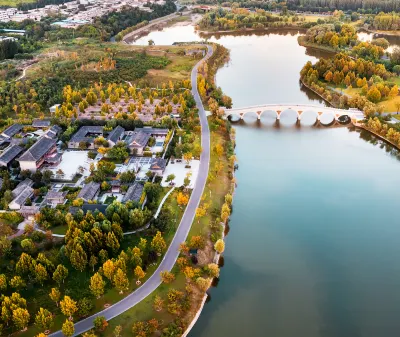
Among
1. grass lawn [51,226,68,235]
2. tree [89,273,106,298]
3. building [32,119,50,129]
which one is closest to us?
tree [89,273,106,298]

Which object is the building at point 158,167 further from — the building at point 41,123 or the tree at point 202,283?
the building at point 41,123

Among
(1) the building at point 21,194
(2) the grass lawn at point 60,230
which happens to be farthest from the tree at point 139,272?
(1) the building at point 21,194

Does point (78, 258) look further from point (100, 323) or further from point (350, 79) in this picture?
point (350, 79)

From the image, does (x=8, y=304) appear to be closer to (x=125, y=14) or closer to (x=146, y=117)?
(x=146, y=117)

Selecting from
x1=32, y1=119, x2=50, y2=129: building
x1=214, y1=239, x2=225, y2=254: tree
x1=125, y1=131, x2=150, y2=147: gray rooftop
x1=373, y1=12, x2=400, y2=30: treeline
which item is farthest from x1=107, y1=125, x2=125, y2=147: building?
x1=373, y1=12, x2=400, y2=30: treeline

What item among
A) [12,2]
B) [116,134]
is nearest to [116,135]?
[116,134]

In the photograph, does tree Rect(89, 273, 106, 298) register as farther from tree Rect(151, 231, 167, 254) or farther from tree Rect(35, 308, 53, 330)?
tree Rect(151, 231, 167, 254)
